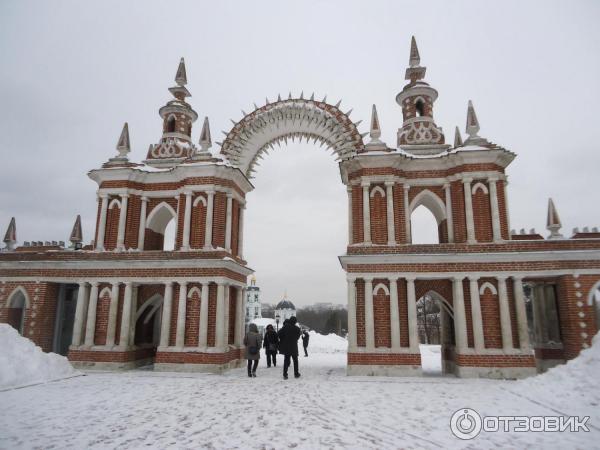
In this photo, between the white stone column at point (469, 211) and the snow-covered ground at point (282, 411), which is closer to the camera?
the snow-covered ground at point (282, 411)

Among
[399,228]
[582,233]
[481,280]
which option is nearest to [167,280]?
[399,228]

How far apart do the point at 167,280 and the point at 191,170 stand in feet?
17.6

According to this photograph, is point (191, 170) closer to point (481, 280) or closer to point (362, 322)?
point (362, 322)

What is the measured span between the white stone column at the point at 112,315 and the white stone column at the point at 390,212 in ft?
42.0

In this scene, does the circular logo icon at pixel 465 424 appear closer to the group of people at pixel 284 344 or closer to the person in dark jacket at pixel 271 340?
→ the group of people at pixel 284 344

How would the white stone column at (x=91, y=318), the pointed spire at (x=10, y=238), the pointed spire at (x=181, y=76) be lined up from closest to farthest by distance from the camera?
the white stone column at (x=91, y=318), the pointed spire at (x=10, y=238), the pointed spire at (x=181, y=76)

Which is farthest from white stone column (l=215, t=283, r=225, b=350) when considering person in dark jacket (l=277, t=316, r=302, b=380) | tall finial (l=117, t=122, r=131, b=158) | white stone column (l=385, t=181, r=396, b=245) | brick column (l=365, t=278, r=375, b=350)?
tall finial (l=117, t=122, r=131, b=158)

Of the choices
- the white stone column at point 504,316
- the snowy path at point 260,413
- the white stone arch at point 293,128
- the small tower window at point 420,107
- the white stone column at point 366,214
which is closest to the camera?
the snowy path at point 260,413

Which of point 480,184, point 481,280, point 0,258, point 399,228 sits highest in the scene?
point 480,184

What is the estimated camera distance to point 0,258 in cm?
1936

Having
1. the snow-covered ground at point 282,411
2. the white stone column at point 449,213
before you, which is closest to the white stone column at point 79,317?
the snow-covered ground at point 282,411

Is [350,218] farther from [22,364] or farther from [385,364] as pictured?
[22,364]

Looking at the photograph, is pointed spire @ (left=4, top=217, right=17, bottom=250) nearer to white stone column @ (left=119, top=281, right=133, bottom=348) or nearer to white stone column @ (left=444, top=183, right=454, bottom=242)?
white stone column @ (left=119, top=281, right=133, bottom=348)

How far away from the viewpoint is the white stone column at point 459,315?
50.6 feet
